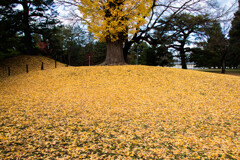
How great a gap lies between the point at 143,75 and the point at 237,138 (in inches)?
262

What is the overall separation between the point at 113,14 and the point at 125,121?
8471mm

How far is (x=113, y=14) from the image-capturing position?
10977mm

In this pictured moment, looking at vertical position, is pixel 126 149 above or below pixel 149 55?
below

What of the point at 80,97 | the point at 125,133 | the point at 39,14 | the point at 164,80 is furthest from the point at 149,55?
the point at 125,133

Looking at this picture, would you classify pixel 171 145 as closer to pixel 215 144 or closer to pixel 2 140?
pixel 215 144

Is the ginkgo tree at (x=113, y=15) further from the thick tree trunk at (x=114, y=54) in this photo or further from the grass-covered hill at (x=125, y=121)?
the grass-covered hill at (x=125, y=121)

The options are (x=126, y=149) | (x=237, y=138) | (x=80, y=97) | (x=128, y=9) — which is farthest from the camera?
(x=128, y=9)

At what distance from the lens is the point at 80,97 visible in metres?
6.94

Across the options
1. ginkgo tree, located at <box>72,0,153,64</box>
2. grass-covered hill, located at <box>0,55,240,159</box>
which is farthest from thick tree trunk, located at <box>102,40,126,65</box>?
grass-covered hill, located at <box>0,55,240,159</box>

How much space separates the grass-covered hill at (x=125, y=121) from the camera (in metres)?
3.07

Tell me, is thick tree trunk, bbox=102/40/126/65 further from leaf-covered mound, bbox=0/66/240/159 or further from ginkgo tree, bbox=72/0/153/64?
leaf-covered mound, bbox=0/66/240/159

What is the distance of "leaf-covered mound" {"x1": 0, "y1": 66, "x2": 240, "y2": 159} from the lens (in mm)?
3076

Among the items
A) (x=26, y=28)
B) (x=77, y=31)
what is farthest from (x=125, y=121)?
(x=26, y=28)

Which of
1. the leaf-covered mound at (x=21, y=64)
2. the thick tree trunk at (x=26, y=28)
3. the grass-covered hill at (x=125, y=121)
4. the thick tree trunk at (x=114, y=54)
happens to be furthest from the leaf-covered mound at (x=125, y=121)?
the thick tree trunk at (x=26, y=28)
